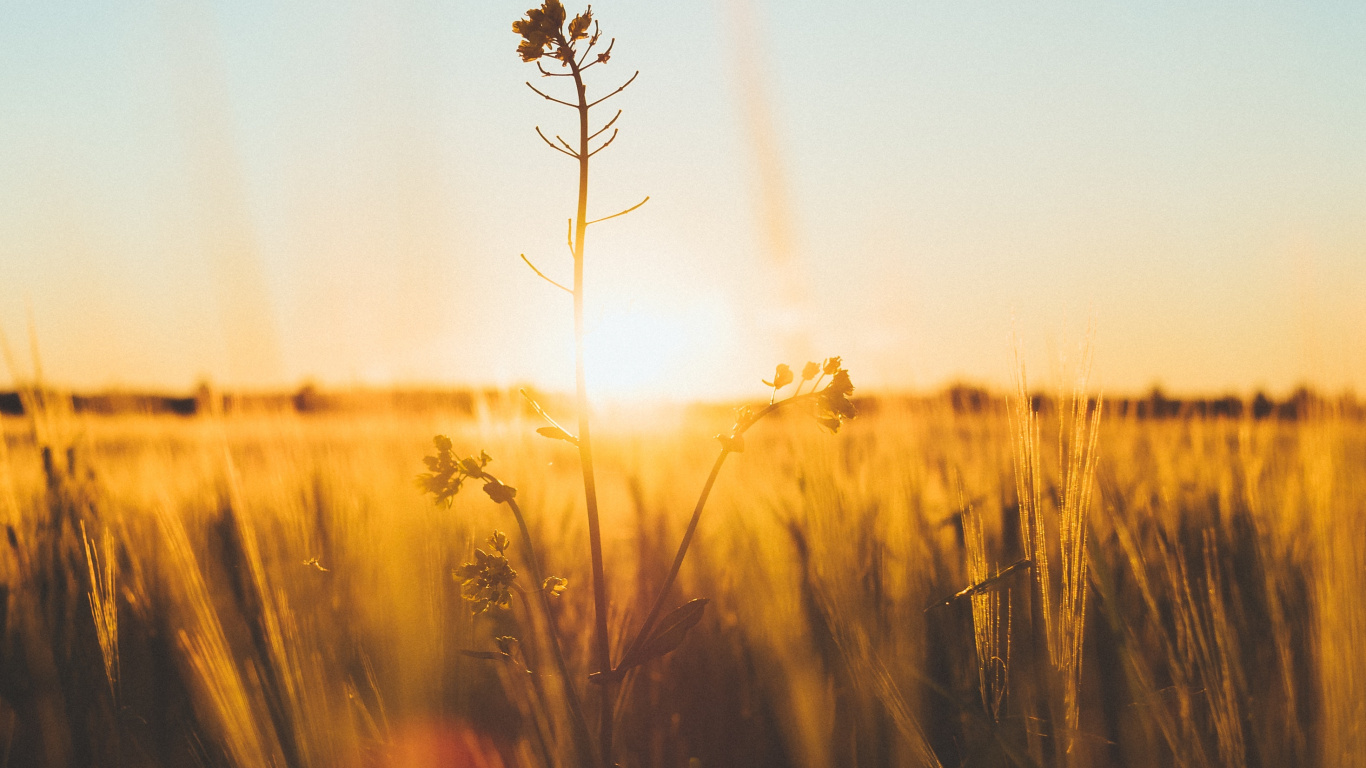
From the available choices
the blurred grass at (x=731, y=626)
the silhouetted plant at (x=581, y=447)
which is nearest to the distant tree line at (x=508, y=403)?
the blurred grass at (x=731, y=626)

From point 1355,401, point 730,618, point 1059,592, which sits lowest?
point 730,618

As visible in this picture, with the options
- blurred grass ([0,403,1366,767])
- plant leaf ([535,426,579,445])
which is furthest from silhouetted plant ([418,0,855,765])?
blurred grass ([0,403,1366,767])

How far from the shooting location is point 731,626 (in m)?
1.80

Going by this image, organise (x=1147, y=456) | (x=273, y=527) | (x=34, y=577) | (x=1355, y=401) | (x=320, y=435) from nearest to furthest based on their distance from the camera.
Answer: (x=1355, y=401) → (x=34, y=577) → (x=273, y=527) → (x=320, y=435) → (x=1147, y=456)

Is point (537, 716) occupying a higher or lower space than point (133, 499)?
lower

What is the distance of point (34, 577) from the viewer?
5.36 feet

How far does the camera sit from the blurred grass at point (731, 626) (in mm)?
1165

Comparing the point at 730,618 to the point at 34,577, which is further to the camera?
the point at 730,618

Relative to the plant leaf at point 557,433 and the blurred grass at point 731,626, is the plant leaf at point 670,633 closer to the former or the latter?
the plant leaf at point 557,433

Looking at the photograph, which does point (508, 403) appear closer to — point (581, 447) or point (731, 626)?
point (731, 626)

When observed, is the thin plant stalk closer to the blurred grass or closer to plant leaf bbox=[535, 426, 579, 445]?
plant leaf bbox=[535, 426, 579, 445]

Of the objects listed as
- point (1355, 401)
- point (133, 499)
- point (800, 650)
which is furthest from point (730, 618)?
point (133, 499)

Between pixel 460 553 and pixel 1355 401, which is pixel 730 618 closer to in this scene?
pixel 460 553

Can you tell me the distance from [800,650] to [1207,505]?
1344 millimetres
